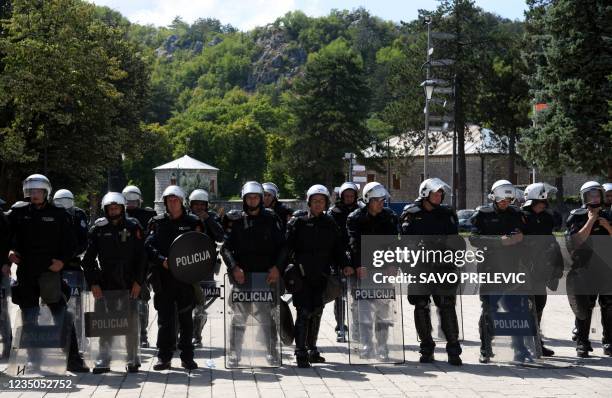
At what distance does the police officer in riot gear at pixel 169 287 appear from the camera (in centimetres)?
1097

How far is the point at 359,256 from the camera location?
38.7ft

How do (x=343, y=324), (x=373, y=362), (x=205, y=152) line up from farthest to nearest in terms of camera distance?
(x=205, y=152)
(x=343, y=324)
(x=373, y=362)

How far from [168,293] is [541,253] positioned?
455cm

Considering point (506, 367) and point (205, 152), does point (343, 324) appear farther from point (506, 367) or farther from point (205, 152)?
point (205, 152)

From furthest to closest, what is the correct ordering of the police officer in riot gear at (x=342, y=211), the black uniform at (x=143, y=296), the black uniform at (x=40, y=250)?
the police officer in riot gear at (x=342, y=211)
the black uniform at (x=143, y=296)
the black uniform at (x=40, y=250)

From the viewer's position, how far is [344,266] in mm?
11617

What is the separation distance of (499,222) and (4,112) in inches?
1396

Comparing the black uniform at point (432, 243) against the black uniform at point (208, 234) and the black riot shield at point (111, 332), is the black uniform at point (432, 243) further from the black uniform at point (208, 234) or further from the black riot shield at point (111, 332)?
the black riot shield at point (111, 332)

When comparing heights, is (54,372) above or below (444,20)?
below

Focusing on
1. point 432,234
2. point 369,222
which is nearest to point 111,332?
point 369,222

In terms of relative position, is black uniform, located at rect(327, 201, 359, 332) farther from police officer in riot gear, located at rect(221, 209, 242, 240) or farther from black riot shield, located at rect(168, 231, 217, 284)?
black riot shield, located at rect(168, 231, 217, 284)

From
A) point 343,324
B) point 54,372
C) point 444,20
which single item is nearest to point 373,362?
point 343,324

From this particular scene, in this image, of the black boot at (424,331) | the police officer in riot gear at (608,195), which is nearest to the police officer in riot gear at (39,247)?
the black boot at (424,331)

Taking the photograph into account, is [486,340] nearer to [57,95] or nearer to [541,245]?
[541,245]
